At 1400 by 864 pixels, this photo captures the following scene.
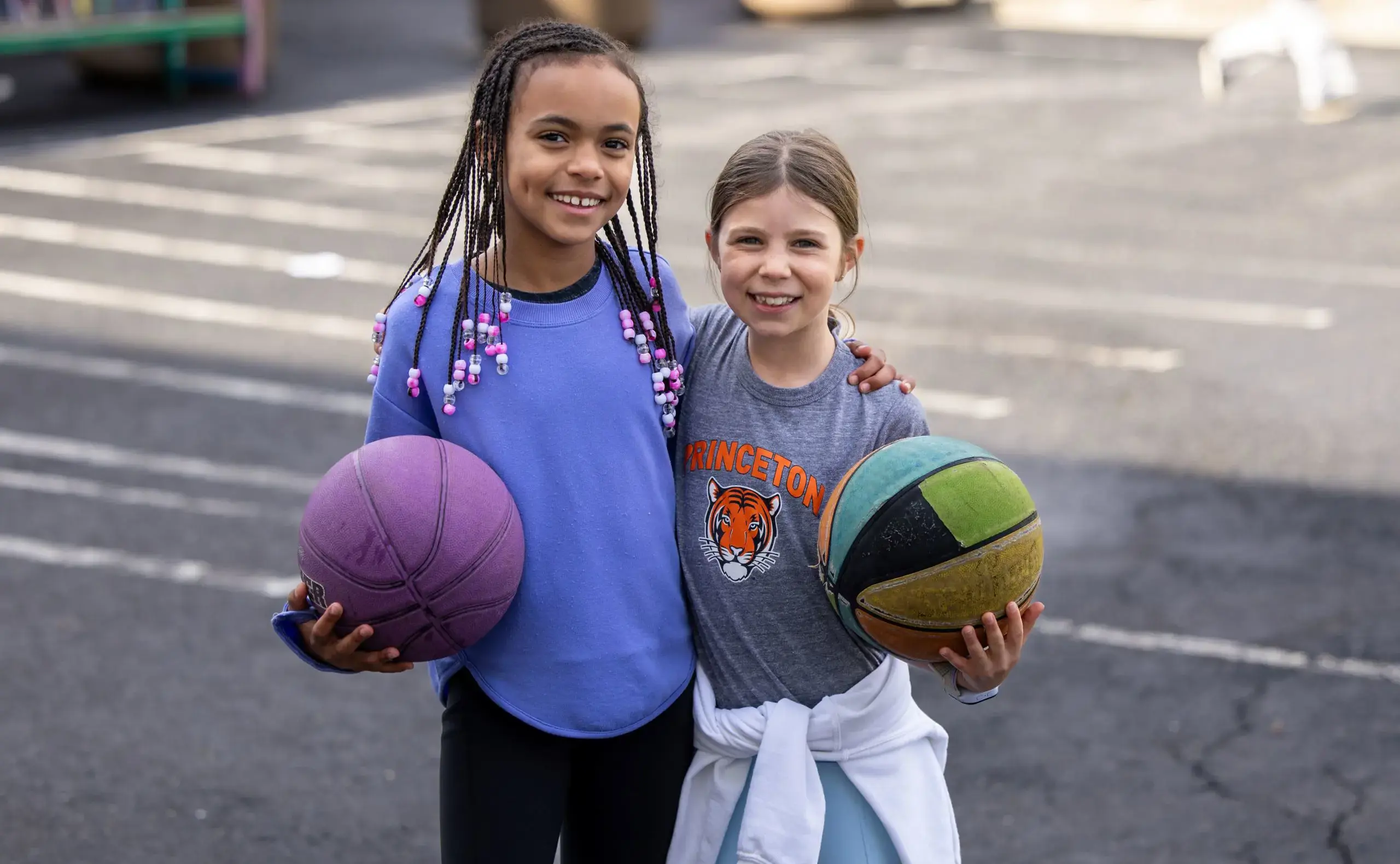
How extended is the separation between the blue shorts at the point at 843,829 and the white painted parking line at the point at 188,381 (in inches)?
Result: 196

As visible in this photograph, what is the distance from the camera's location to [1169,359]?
8172 millimetres

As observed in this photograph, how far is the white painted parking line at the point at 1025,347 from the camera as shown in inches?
321

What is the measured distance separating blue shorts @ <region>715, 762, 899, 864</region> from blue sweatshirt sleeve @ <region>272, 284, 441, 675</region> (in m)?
0.75

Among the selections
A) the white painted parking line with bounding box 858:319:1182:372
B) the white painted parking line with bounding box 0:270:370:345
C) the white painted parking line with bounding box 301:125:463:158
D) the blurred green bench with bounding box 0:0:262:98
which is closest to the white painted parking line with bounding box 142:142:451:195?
the white painted parking line with bounding box 301:125:463:158

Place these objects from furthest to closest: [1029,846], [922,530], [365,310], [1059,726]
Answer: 1. [365,310]
2. [1059,726]
3. [1029,846]
4. [922,530]

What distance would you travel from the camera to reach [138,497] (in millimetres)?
6543

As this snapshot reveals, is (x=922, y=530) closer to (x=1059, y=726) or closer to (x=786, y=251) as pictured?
(x=786, y=251)

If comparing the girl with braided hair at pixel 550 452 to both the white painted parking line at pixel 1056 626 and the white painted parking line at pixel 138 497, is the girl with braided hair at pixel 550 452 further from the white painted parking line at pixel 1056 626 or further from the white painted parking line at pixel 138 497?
the white painted parking line at pixel 138 497

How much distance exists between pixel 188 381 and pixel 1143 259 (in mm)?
5889

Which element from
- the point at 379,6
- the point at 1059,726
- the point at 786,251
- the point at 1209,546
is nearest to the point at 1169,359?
the point at 1209,546

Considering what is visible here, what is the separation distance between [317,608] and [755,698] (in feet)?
2.60

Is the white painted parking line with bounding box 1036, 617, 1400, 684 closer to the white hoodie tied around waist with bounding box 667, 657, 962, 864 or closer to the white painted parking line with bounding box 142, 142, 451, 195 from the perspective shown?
the white hoodie tied around waist with bounding box 667, 657, 962, 864

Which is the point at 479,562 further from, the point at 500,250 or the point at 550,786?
the point at 500,250

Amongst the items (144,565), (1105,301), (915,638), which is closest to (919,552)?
(915,638)
